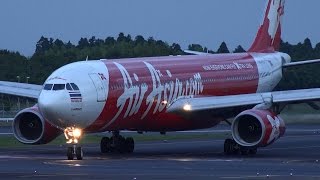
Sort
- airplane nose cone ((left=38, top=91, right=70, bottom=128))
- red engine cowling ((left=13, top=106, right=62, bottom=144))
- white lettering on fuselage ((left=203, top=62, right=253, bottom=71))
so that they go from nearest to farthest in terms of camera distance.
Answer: airplane nose cone ((left=38, top=91, right=70, bottom=128))
red engine cowling ((left=13, top=106, right=62, bottom=144))
white lettering on fuselage ((left=203, top=62, right=253, bottom=71))

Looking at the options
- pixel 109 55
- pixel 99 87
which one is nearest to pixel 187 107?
pixel 99 87

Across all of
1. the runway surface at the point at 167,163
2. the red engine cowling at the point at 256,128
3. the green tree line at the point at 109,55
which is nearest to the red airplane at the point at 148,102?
the red engine cowling at the point at 256,128

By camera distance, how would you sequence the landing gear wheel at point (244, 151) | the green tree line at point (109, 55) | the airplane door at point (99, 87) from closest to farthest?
the airplane door at point (99, 87) < the landing gear wheel at point (244, 151) < the green tree line at point (109, 55)

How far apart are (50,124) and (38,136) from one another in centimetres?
116

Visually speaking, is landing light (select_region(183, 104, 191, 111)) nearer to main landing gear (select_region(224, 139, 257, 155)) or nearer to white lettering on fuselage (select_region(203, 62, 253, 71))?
main landing gear (select_region(224, 139, 257, 155))

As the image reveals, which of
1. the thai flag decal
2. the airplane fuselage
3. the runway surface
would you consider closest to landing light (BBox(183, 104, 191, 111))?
A: the airplane fuselage

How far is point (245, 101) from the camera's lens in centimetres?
4169

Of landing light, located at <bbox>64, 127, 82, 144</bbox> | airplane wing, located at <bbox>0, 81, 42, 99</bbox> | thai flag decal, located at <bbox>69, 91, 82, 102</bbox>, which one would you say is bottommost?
landing light, located at <bbox>64, 127, 82, 144</bbox>

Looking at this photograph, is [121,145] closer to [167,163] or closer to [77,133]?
[77,133]

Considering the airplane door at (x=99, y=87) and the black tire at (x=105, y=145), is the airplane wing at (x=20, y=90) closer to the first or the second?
the black tire at (x=105, y=145)

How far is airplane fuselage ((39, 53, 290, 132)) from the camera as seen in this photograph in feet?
125

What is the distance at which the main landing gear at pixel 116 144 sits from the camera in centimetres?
4238

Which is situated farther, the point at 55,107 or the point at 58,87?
the point at 58,87

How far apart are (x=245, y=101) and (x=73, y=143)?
724 cm
